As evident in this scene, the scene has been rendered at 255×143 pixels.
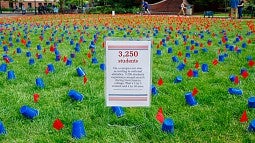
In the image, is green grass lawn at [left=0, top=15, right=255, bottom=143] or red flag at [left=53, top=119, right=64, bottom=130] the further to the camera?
red flag at [left=53, top=119, right=64, bottom=130]

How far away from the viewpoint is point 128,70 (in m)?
3.38

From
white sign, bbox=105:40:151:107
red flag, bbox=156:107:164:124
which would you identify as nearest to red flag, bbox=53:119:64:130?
white sign, bbox=105:40:151:107

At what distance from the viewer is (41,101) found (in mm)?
4484

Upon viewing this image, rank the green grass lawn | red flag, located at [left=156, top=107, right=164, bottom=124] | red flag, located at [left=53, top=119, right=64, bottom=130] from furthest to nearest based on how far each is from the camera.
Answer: red flag, located at [left=156, top=107, right=164, bottom=124], red flag, located at [left=53, top=119, right=64, bottom=130], the green grass lawn

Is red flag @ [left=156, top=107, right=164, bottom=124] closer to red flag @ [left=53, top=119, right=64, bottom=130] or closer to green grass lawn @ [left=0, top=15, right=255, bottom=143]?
green grass lawn @ [left=0, top=15, right=255, bottom=143]

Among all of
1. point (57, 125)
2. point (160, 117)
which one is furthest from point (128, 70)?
point (57, 125)

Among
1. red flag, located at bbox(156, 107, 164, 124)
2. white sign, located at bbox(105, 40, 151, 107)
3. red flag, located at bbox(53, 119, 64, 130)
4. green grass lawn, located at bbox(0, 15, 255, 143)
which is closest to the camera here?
white sign, located at bbox(105, 40, 151, 107)

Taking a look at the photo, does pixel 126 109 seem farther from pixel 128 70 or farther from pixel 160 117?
pixel 128 70

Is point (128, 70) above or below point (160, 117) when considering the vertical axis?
above

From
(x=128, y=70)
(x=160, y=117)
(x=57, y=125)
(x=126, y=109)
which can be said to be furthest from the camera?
(x=126, y=109)

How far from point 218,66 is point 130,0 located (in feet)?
123

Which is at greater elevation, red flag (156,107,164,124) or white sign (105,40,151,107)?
white sign (105,40,151,107)

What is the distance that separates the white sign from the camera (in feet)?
11.0

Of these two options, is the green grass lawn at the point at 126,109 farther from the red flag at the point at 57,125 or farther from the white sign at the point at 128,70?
the white sign at the point at 128,70
